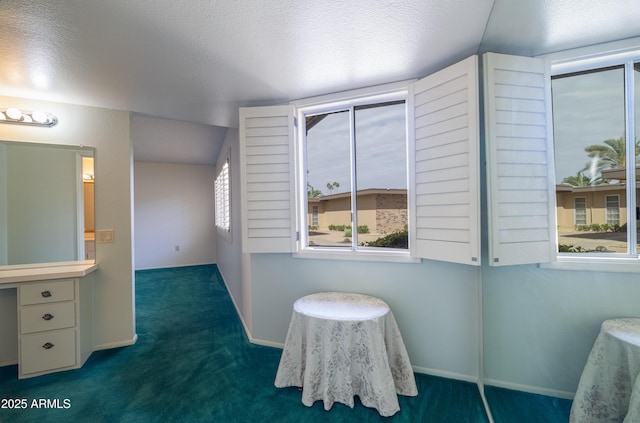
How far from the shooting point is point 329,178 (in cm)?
242

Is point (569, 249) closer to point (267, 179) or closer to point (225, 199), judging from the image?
point (267, 179)

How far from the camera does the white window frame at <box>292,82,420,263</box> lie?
2.09m

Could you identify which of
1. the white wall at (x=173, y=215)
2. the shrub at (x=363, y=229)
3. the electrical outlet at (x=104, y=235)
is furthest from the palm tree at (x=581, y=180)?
the white wall at (x=173, y=215)

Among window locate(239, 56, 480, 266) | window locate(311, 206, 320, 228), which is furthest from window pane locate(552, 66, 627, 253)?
window locate(311, 206, 320, 228)

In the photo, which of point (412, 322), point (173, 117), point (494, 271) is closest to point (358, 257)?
point (412, 322)

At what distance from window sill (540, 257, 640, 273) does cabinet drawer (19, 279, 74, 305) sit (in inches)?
130

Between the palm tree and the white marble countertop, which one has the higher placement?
the palm tree

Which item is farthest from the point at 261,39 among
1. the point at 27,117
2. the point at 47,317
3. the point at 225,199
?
the point at 225,199

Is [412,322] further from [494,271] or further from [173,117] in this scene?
[173,117]

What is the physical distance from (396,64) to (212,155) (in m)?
4.50

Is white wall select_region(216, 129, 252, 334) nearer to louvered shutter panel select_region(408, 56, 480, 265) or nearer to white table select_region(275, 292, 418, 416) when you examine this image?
white table select_region(275, 292, 418, 416)

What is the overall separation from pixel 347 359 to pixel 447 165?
1.38m

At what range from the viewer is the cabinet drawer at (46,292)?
207 cm

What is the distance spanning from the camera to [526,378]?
140 centimetres
